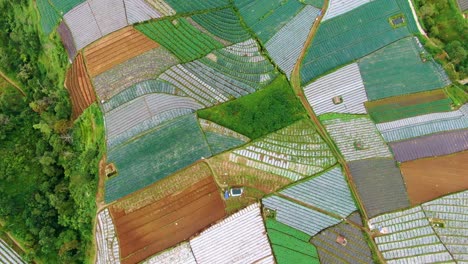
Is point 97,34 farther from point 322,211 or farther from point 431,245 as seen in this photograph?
point 431,245

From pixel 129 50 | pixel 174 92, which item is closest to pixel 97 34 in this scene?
pixel 129 50

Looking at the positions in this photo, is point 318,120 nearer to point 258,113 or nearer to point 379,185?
point 258,113

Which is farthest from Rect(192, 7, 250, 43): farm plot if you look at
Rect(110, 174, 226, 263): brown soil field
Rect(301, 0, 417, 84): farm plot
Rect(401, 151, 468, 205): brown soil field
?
Rect(401, 151, 468, 205): brown soil field

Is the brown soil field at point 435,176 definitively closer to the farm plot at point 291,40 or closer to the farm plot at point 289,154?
the farm plot at point 289,154

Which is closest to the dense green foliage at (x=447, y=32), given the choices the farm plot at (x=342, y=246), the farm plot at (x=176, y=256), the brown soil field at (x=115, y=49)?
the farm plot at (x=342, y=246)

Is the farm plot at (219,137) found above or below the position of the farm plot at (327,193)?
above

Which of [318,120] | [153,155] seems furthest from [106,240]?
[318,120]

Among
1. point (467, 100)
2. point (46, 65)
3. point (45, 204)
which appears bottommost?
point (467, 100)
